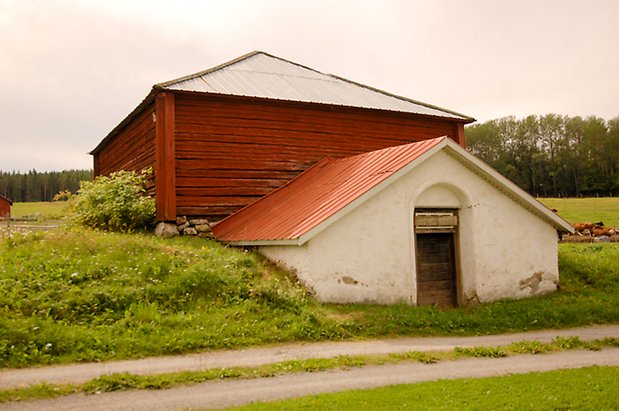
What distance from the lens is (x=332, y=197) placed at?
14625mm

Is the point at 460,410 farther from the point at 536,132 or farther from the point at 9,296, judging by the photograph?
the point at 536,132

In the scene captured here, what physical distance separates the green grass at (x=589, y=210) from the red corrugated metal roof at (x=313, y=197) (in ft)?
94.0

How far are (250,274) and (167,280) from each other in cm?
198

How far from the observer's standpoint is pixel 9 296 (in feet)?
34.4

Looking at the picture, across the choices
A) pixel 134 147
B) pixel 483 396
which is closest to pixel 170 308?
pixel 483 396

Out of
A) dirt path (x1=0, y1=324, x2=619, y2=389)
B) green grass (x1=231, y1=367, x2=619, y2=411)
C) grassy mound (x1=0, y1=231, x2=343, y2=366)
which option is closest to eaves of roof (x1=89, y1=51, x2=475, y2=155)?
grassy mound (x1=0, y1=231, x2=343, y2=366)

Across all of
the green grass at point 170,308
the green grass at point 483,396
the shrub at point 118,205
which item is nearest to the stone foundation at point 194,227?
the shrub at point 118,205

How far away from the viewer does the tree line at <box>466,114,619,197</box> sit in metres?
77.5

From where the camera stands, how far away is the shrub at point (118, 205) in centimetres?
1784

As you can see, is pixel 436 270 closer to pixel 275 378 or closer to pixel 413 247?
pixel 413 247

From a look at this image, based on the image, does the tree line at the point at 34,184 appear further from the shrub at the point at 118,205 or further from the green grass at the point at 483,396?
the green grass at the point at 483,396

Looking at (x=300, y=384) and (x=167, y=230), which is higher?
(x=167, y=230)

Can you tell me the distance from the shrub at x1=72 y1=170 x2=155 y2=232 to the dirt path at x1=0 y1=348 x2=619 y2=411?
35.7ft

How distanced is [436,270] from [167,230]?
814 cm
